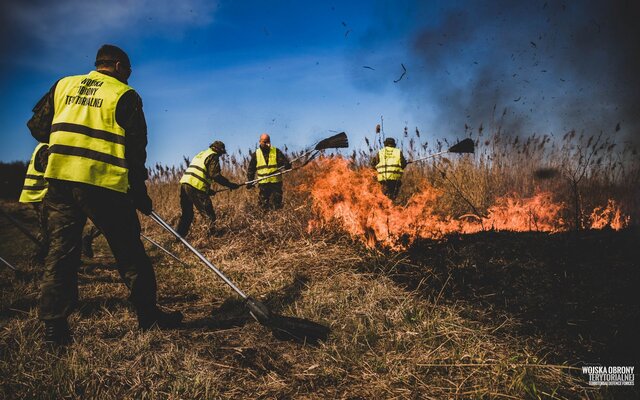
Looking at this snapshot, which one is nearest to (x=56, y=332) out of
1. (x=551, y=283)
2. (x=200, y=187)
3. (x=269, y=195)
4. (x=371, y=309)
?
(x=371, y=309)

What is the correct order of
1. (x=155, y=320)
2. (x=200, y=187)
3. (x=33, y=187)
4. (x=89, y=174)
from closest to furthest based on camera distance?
(x=89, y=174) < (x=155, y=320) < (x=33, y=187) < (x=200, y=187)

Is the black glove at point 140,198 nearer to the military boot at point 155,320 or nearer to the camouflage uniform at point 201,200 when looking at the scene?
the military boot at point 155,320

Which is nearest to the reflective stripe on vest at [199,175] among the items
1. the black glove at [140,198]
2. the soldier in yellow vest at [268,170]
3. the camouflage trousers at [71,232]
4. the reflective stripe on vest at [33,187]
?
the soldier in yellow vest at [268,170]

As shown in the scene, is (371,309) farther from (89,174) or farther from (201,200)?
(201,200)

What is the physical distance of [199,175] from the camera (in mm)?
6566

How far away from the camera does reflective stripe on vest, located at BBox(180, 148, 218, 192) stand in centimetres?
652

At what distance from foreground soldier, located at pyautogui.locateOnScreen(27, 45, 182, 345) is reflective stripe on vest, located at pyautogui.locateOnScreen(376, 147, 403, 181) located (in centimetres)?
612

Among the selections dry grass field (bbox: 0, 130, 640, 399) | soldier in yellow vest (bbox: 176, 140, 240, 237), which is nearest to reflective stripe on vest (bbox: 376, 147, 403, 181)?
dry grass field (bbox: 0, 130, 640, 399)

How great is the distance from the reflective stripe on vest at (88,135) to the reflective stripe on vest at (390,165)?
627 cm

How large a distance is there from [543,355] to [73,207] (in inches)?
136

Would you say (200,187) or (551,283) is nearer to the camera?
(551,283)

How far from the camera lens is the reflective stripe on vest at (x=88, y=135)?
2426 mm

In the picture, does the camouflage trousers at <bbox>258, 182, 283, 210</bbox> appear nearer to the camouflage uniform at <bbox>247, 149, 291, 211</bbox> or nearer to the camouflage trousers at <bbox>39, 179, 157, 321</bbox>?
the camouflage uniform at <bbox>247, 149, 291, 211</bbox>

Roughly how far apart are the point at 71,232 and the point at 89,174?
474 millimetres
